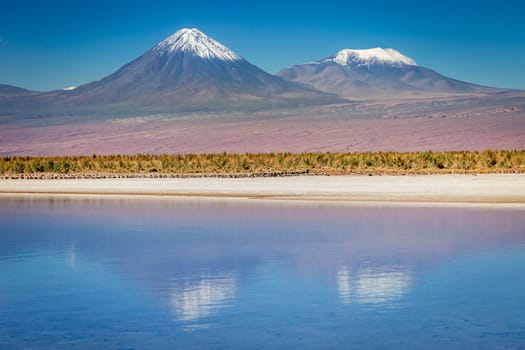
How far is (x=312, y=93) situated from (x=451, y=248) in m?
153

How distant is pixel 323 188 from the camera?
98.0ft

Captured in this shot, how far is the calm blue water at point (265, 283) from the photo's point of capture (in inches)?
345

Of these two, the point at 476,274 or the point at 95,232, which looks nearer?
the point at 476,274

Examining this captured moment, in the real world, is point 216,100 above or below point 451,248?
above

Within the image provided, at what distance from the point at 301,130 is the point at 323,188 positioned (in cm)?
8202

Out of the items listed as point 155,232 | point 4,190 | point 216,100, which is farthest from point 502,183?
point 216,100

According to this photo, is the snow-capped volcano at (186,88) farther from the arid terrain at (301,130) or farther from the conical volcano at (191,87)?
the arid terrain at (301,130)

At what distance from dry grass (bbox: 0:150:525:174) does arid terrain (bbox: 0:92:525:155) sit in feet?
154

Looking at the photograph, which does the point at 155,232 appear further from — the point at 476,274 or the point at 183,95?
the point at 183,95

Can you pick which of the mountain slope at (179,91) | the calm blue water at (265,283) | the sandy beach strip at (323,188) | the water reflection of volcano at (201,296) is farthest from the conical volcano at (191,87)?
the water reflection of volcano at (201,296)

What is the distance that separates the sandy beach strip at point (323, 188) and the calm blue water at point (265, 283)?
6199 millimetres

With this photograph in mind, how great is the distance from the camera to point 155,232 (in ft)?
57.9

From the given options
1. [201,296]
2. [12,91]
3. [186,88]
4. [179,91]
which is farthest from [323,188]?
[12,91]

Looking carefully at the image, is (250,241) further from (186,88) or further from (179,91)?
(186,88)
